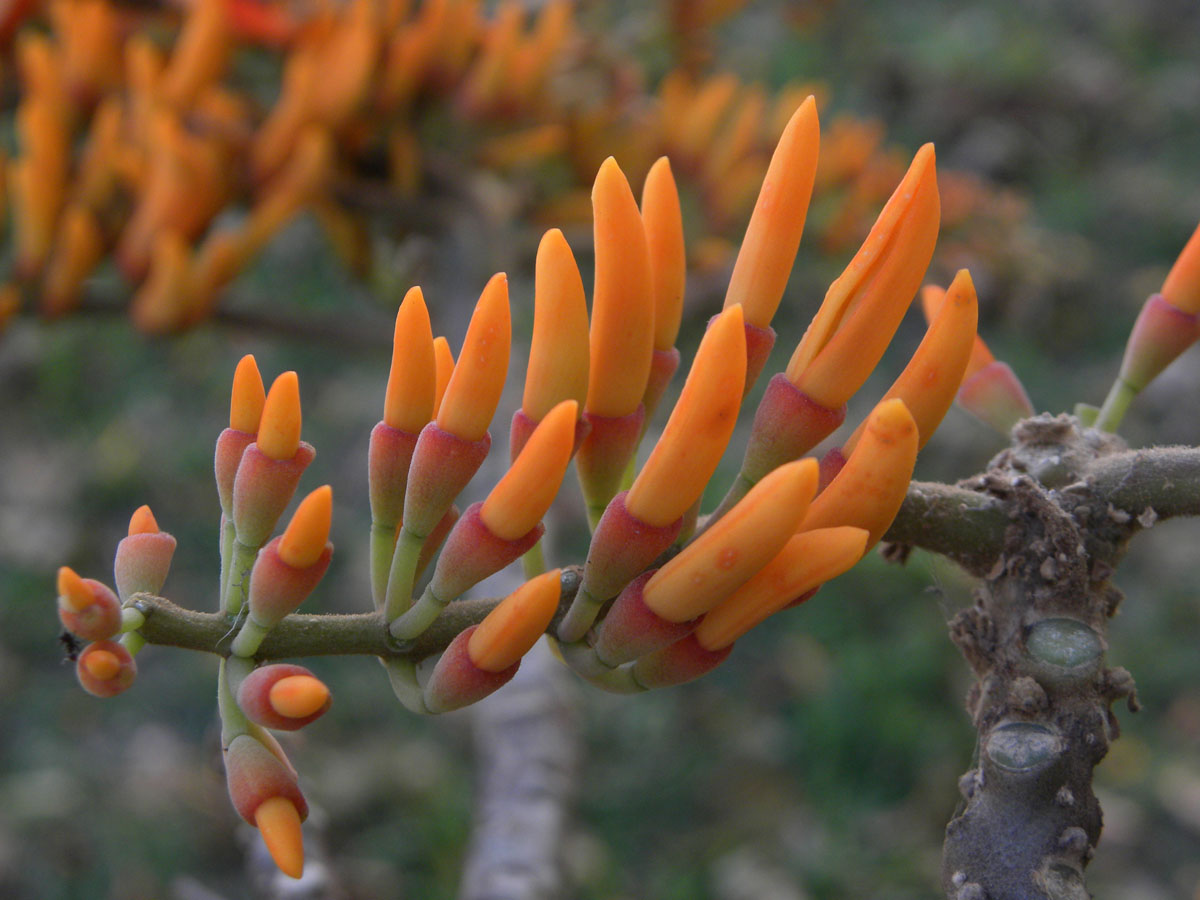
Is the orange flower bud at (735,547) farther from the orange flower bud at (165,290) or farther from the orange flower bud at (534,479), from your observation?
the orange flower bud at (165,290)

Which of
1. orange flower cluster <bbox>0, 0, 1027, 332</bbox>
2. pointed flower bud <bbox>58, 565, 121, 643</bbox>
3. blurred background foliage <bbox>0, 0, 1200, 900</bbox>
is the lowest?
blurred background foliage <bbox>0, 0, 1200, 900</bbox>

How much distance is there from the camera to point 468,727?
2066 millimetres

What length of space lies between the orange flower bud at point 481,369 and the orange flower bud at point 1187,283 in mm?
313

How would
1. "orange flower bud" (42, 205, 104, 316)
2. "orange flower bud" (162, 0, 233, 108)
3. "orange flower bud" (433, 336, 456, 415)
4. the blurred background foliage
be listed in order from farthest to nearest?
the blurred background foliage, "orange flower bud" (162, 0, 233, 108), "orange flower bud" (42, 205, 104, 316), "orange flower bud" (433, 336, 456, 415)

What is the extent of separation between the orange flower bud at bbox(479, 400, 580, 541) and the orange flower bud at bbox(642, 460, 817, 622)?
5 centimetres

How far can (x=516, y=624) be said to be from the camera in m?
0.39

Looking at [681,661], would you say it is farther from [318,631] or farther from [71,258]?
[71,258]

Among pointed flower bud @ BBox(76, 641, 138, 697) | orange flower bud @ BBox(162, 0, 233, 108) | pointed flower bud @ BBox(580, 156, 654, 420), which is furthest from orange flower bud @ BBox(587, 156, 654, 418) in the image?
orange flower bud @ BBox(162, 0, 233, 108)

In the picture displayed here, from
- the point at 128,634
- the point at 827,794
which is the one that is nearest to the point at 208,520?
the point at 827,794

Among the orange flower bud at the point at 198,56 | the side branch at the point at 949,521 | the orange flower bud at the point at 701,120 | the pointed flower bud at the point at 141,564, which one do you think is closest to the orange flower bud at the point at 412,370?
the pointed flower bud at the point at 141,564

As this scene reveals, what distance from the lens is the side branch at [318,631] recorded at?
401 mm

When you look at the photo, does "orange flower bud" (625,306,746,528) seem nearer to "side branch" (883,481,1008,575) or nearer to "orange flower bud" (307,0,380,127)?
"side branch" (883,481,1008,575)

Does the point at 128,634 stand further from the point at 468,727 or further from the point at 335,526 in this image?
the point at 335,526

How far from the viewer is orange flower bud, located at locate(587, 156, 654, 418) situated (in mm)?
397
